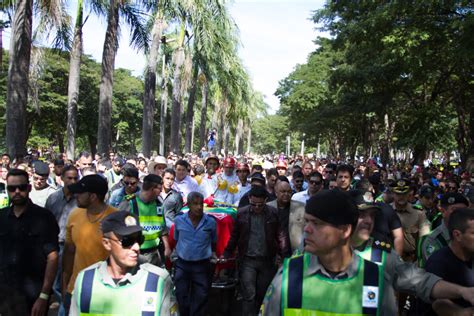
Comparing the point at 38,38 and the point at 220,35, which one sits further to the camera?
the point at 220,35

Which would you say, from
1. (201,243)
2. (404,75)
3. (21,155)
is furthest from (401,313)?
(404,75)

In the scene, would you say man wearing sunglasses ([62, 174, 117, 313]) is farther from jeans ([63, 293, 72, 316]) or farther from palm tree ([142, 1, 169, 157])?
palm tree ([142, 1, 169, 157])

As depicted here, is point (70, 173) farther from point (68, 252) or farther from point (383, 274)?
point (383, 274)

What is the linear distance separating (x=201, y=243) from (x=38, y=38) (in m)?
13.8

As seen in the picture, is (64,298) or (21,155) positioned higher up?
(21,155)

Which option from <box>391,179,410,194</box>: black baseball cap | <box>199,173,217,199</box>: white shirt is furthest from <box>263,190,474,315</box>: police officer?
<box>199,173,217,199</box>: white shirt

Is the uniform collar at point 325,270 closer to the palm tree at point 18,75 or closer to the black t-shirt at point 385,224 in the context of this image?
the black t-shirt at point 385,224

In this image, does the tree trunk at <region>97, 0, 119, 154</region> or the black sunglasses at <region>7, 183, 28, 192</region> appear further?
the tree trunk at <region>97, 0, 119, 154</region>

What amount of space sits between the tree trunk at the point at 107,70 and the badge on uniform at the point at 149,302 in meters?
15.3

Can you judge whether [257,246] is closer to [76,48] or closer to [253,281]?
[253,281]

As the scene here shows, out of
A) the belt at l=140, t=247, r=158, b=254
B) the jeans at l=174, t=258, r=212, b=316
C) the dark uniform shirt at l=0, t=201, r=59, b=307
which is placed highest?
the dark uniform shirt at l=0, t=201, r=59, b=307

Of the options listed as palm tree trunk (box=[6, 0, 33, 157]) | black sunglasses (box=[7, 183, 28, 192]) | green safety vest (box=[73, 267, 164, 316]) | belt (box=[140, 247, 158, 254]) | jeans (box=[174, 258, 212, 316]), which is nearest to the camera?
green safety vest (box=[73, 267, 164, 316])

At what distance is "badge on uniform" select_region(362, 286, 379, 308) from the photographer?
7.80 feet

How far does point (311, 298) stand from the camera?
2.36m
